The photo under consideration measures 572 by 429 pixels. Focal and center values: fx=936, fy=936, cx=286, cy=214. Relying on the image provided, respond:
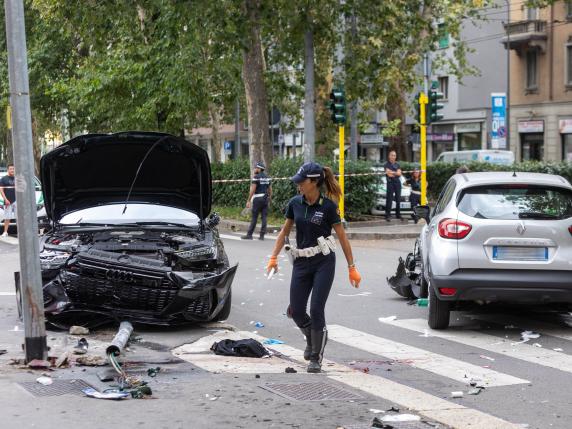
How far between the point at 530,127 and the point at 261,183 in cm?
3073

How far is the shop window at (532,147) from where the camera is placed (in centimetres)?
4903

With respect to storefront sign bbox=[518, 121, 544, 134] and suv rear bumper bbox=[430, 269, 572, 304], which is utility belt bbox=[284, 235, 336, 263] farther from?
storefront sign bbox=[518, 121, 544, 134]

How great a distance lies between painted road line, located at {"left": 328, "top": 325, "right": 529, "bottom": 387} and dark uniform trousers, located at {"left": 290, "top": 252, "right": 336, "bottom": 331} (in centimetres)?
112

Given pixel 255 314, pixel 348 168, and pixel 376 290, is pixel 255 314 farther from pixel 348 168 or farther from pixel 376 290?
pixel 348 168

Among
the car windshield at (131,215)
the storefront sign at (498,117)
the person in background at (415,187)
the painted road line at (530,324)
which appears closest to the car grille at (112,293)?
the car windshield at (131,215)

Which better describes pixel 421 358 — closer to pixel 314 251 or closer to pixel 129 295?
pixel 314 251

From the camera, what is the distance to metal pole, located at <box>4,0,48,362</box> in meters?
7.50

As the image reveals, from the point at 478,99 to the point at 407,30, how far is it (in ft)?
89.2

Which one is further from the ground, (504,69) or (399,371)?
(504,69)

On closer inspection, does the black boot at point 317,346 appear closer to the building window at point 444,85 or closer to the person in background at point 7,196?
the person in background at point 7,196

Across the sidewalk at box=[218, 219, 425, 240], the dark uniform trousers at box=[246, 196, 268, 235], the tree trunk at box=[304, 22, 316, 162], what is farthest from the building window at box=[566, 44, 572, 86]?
the dark uniform trousers at box=[246, 196, 268, 235]

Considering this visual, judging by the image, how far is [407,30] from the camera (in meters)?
27.6

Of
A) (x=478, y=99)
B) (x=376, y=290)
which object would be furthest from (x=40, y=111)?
(x=376, y=290)

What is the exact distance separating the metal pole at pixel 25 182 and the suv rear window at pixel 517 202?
4534 millimetres
